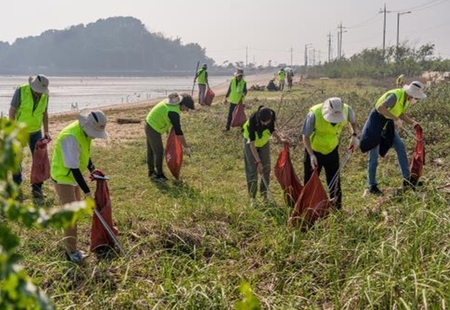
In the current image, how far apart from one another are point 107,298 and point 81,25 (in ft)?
569

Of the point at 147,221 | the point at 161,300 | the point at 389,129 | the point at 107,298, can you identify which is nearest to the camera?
the point at 161,300

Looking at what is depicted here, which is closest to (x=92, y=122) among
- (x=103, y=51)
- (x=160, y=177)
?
(x=160, y=177)

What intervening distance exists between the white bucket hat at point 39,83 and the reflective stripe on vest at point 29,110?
0.13m

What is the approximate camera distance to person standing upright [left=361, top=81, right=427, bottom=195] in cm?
566

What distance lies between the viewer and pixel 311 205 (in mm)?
4391

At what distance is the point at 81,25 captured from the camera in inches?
6412

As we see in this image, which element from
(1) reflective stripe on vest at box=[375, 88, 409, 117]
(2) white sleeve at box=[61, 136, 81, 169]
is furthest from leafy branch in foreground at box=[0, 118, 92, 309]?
(1) reflective stripe on vest at box=[375, 88, 409, 117]

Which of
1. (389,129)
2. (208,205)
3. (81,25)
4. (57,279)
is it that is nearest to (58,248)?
(57,279)

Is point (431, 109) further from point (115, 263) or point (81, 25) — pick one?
point (81, 25)

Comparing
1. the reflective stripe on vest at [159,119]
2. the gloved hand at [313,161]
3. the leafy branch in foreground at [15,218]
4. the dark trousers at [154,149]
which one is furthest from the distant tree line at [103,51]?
the leafy branch in foreground at [15,218]

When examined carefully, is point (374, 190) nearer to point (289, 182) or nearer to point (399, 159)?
point (399, 159)

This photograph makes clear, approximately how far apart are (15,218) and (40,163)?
5240 mm

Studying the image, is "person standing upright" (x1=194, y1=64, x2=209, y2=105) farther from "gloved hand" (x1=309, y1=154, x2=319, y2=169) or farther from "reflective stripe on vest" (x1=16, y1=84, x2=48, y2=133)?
"gloved hand" (x1=309, y1=154, x2=319, y2=169)

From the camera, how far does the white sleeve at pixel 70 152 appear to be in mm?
3789
